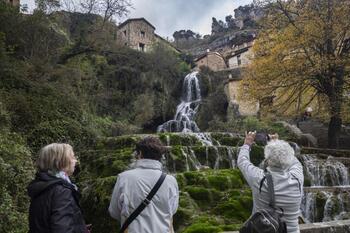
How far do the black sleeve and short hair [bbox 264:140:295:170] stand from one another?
190 centimetres

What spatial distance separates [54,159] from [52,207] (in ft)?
1.37

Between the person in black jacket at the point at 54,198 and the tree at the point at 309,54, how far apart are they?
662 inches

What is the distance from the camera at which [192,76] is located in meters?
36.5

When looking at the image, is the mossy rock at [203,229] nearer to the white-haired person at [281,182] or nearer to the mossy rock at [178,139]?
the white-haired person at [281,182]

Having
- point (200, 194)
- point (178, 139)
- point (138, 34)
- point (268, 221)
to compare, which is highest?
point (138, 34)

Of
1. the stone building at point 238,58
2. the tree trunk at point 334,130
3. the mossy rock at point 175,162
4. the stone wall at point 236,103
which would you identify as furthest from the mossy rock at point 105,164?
the stone building at point 238,58

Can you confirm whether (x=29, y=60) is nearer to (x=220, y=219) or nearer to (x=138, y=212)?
(x=220, y=219)

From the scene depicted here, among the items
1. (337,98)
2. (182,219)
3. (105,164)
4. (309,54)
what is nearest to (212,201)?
(182,219)

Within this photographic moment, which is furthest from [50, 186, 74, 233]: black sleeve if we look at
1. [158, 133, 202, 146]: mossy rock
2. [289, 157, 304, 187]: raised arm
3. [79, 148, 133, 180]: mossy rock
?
[158, 133, 202, 146]: mossy rock

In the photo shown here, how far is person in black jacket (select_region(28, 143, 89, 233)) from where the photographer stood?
9.98ft

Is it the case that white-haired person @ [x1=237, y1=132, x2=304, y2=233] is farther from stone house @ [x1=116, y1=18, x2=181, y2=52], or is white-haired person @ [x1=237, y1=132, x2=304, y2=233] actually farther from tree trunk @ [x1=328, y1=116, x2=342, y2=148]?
stone house @ [x1=116, y1=18, x2=181, y2=52]

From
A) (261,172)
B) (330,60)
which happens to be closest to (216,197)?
(261,172)

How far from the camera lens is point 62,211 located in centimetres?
305

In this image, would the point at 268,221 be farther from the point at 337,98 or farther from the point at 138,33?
the point at 138,33
